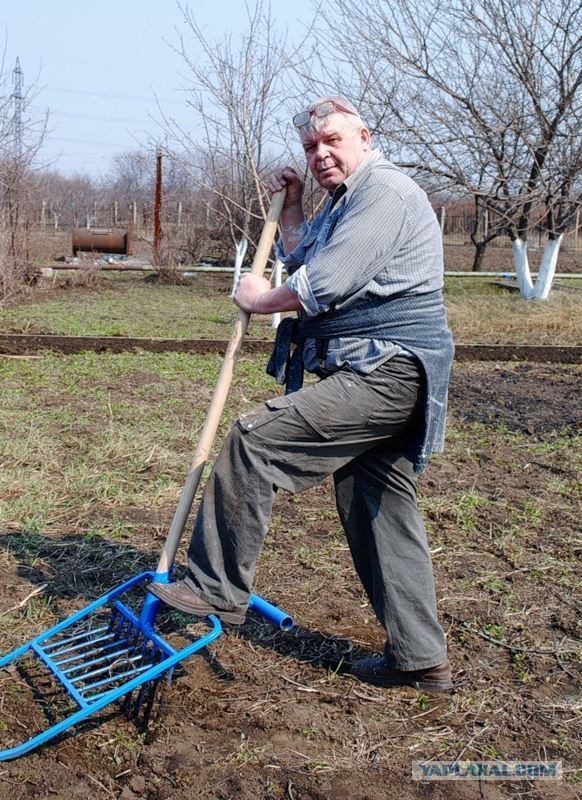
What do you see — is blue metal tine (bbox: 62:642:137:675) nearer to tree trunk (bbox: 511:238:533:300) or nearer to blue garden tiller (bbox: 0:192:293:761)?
blue garden tiller (bbox: 0:192:293:761)

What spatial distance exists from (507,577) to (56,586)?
199 cm

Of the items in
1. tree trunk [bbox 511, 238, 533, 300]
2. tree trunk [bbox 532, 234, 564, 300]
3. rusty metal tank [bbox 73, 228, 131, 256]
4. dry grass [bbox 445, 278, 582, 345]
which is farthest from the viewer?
rusty metal tank [bbox 73, 228, 131, 256]

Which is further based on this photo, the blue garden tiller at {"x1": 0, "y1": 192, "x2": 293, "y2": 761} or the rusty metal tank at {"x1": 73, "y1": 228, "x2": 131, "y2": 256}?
the rusty metal tank at {"x1": 73, "y1": 228, "x2": 131, "y2": 256}

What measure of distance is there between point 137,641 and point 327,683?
0.69 metres

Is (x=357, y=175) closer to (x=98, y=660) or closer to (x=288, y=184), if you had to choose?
(x=288, y=184)

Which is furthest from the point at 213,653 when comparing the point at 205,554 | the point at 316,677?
the point at 205,554

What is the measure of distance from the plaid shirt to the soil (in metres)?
1.15

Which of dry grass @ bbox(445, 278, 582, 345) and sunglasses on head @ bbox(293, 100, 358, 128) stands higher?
sunglasses on head @ bbox(293, 100, 358, 128)

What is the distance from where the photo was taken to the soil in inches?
103

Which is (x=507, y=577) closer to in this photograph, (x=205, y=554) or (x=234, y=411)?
(x=205, y=554)

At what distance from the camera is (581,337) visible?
489 inches

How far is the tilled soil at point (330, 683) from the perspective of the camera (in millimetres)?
2625

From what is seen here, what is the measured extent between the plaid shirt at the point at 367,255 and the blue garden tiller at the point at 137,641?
14.9 inches

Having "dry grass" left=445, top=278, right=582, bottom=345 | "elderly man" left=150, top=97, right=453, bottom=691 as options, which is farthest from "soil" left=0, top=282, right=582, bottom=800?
"dry grass" left=445, top=278, right=582, bottom=345
